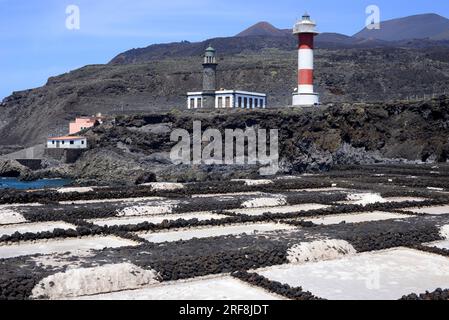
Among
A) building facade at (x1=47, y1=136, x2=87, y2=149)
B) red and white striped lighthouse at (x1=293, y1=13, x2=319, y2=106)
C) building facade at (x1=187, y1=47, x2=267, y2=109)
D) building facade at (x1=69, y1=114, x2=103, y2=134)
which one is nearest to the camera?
red and white striped lighthouse at (x1=293, y1=13, x2=319, y2=106)

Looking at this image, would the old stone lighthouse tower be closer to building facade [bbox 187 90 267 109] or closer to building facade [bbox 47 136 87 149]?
building facade [bbox 187 90 267 109]

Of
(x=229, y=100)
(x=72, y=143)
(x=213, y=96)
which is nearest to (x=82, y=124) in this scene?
(x=72, y=143)

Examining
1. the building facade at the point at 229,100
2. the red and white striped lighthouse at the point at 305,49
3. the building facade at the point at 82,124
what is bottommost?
the building facade at the point at 82,124

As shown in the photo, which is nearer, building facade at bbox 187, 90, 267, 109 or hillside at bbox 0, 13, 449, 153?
building facade at bbox 187, 90, 267, 109

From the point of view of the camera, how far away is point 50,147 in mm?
78688

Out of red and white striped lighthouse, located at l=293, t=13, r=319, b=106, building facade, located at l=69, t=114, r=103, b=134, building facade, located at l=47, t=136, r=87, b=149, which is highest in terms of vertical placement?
red and white striped lighthouse, located at l=293, t=13, r=319, b=106

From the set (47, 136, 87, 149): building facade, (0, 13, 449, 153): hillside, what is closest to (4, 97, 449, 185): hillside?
(47, 136, 87, 149): building facade

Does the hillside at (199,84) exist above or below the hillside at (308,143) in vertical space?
above

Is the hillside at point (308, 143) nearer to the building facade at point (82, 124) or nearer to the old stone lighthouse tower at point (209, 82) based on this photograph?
the old stone lighthouse tower at point (209, 82)

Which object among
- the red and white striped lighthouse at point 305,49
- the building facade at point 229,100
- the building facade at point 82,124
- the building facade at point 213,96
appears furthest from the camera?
the building facade at point 82,124

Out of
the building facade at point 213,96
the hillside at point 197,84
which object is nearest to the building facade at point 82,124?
the hillside at point 197,84

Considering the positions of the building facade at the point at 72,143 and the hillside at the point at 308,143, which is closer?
the hillside at the point at 308,143
